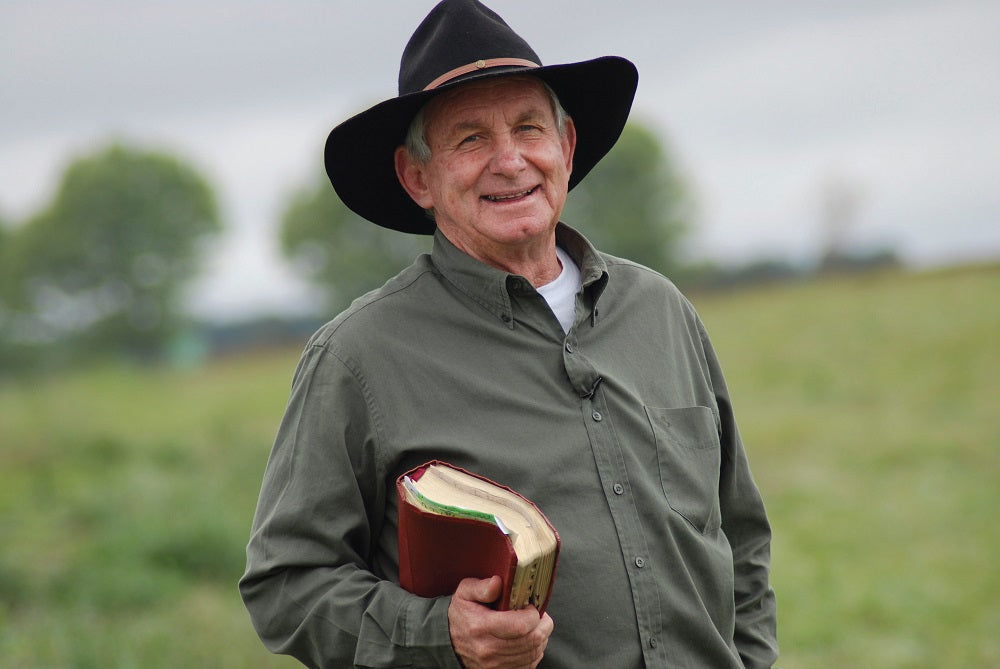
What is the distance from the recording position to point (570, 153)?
315 centimetres

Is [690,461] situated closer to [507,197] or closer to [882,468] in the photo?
[507,197]

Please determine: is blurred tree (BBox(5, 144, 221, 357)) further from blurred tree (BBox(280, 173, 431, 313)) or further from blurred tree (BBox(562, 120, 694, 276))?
blurred tree (BBox(562, 120, 694, 276))

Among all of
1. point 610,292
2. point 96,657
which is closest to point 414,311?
point 610,292

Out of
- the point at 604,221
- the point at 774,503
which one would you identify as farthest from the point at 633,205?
the point at 774,503

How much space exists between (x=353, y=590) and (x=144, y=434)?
42.4 ft

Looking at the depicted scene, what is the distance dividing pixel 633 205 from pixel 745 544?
4276 centimetres

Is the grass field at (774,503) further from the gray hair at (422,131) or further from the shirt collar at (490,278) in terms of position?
the gray hair at (422,131)

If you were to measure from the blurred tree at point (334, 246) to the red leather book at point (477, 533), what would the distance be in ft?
127

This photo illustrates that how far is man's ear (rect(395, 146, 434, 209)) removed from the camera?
2994mm

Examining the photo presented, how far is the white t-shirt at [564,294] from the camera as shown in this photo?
9.66ft

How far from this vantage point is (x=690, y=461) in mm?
2830

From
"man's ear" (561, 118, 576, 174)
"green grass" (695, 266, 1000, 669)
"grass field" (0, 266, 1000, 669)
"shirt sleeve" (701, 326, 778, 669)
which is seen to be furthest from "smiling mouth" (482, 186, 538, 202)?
"green grass" (695, 266, 1000, 669)

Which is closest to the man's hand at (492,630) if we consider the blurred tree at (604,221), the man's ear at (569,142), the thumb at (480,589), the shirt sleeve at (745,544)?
the thumb at (480,589)

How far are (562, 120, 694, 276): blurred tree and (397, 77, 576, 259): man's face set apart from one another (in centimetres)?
4139
